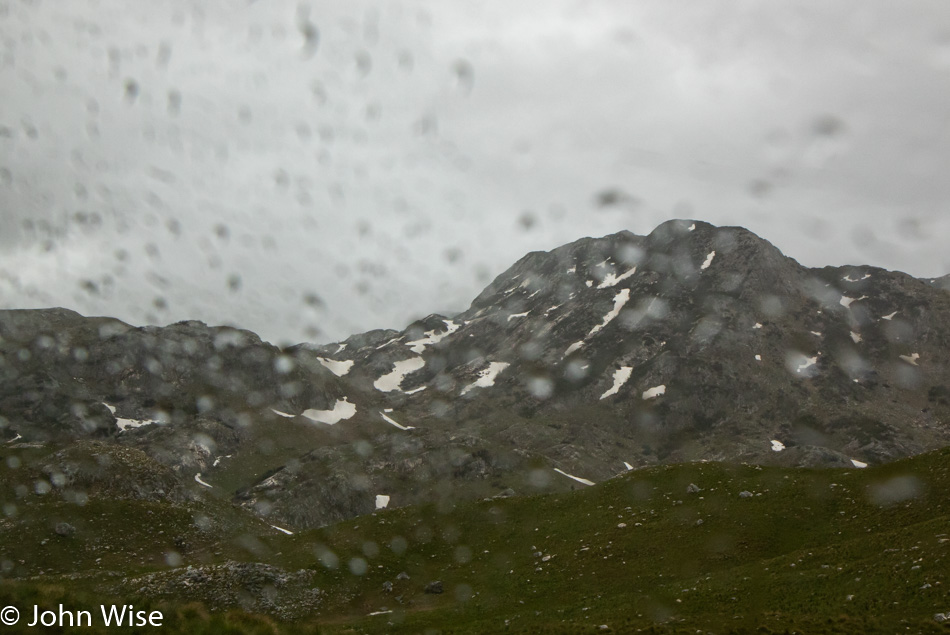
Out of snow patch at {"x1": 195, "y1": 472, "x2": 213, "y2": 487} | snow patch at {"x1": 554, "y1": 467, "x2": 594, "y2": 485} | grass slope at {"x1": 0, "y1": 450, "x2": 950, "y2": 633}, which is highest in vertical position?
snow patch at {"x1": 195, "y1": 472, "x2": 213, "y2": 487}

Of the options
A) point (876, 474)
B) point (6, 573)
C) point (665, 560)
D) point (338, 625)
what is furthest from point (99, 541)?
point (876, 474)

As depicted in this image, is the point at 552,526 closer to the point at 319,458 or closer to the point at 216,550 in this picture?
the point at 216,550

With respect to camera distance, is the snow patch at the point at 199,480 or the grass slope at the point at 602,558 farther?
the snow patch at the point at 199,480

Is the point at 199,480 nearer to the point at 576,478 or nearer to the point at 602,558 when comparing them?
the point at 576,478

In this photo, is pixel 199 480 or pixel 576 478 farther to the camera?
pixel 576 478

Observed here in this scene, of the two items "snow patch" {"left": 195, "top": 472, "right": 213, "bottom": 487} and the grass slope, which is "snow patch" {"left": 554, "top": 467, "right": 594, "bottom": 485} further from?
the grass slope

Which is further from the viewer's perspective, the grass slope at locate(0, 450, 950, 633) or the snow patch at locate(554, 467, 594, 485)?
the snow patch at locate(554, 467, 594, 485)

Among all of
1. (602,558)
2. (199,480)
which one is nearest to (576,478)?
(199,480)

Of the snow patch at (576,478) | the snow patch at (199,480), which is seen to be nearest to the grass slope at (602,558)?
the snow patch at (199,480)

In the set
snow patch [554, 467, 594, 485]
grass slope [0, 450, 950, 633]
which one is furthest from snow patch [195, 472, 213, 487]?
grass slope [0, 450, 950, 633]

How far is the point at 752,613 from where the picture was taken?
2623 cm

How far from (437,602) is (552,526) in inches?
508

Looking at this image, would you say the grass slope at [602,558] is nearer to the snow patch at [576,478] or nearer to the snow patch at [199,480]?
the snow patch at [199,480]

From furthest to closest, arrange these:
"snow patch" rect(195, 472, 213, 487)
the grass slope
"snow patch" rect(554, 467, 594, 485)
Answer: "snow patch" rect(554, 467, 594, 485)
"snow patch" rect(195, 472, 213, 487)
the grass slope
